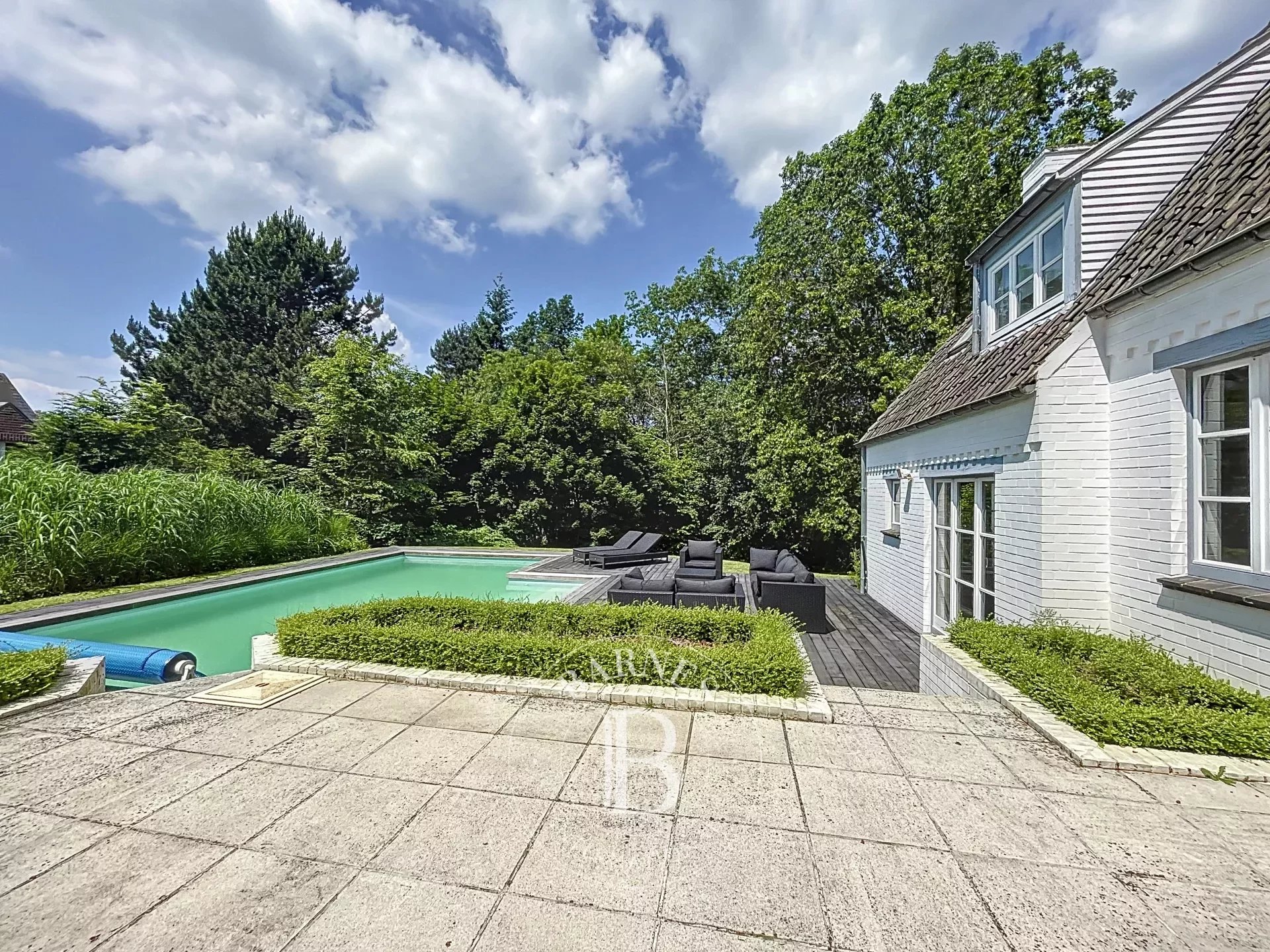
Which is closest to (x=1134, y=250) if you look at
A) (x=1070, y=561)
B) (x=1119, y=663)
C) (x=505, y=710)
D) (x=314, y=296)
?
(x=1070, y=561)

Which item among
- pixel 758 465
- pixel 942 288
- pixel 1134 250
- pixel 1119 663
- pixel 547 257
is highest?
pixel 547 257

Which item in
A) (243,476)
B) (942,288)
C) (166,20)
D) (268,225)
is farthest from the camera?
(268,225)

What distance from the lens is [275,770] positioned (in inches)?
123

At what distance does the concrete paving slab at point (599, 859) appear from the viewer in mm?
2141

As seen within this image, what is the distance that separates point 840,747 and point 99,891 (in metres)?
3.76

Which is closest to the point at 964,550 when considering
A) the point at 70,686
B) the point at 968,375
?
the point at 968,375

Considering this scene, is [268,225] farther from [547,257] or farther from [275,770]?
[275,770]

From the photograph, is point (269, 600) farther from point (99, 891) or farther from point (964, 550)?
point (964, 550)

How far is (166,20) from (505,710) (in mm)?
8823

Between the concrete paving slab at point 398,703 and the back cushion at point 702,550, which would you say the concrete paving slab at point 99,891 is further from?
the back cushion at point 702,550

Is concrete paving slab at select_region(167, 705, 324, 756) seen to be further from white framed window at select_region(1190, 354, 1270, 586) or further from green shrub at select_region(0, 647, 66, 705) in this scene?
white framed window at select_region(1190, 354, 1270, 586)

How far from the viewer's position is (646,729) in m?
3.66

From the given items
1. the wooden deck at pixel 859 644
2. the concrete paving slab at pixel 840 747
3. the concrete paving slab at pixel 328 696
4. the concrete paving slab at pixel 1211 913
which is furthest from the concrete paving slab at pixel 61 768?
the wooden deck at pixel 859 644

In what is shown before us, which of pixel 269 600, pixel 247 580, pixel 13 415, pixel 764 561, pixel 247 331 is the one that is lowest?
pixel 269 600
